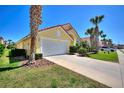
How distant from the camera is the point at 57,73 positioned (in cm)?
713

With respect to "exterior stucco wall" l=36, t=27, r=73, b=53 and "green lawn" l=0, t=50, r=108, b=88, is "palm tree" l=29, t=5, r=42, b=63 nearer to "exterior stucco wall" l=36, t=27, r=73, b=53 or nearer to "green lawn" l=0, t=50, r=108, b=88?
"green lawn" l=0, t=50, r=108, b=88

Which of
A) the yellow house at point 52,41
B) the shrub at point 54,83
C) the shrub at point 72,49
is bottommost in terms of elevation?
the shrub at point 54,83

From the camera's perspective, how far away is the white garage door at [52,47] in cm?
1366

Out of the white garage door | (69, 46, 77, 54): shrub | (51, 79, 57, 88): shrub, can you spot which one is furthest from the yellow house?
(51, 79, 57, 88): shrub

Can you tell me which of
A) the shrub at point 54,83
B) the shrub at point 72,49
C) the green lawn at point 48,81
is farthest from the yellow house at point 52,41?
the shrub at point 54,83

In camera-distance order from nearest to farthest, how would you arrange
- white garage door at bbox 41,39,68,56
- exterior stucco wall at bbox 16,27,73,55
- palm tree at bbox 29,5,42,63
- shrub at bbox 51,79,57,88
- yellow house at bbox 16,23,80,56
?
shrub at bbox 51,79,57,88 → palm tree at bbox 29,5,42,63 → exterior stucco wall at bbox 16,27,73,55 → yellow house at bbox 16,23,80,56 → white garage door at bbox 41,39,68,56

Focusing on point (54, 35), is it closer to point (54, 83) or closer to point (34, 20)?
point (34, 20)

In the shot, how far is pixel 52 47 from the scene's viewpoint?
14.6 metres

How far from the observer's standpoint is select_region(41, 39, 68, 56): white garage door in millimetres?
13664

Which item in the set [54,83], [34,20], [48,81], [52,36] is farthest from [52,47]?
[54,83]

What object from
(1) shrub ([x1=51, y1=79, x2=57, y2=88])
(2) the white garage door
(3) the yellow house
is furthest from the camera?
(2) the white garage door

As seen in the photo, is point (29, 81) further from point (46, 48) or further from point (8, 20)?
point (46, 48)

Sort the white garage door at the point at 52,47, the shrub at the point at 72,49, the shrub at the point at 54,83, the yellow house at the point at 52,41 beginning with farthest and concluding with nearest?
the shrub at the point at 72,49
the white garage door at the point at 52,47
the yellow house at the point at 52,41
the shrub at the point at 54,83

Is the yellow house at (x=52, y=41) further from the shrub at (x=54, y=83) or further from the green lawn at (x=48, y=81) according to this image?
the shrub at (x=54, y=83)
